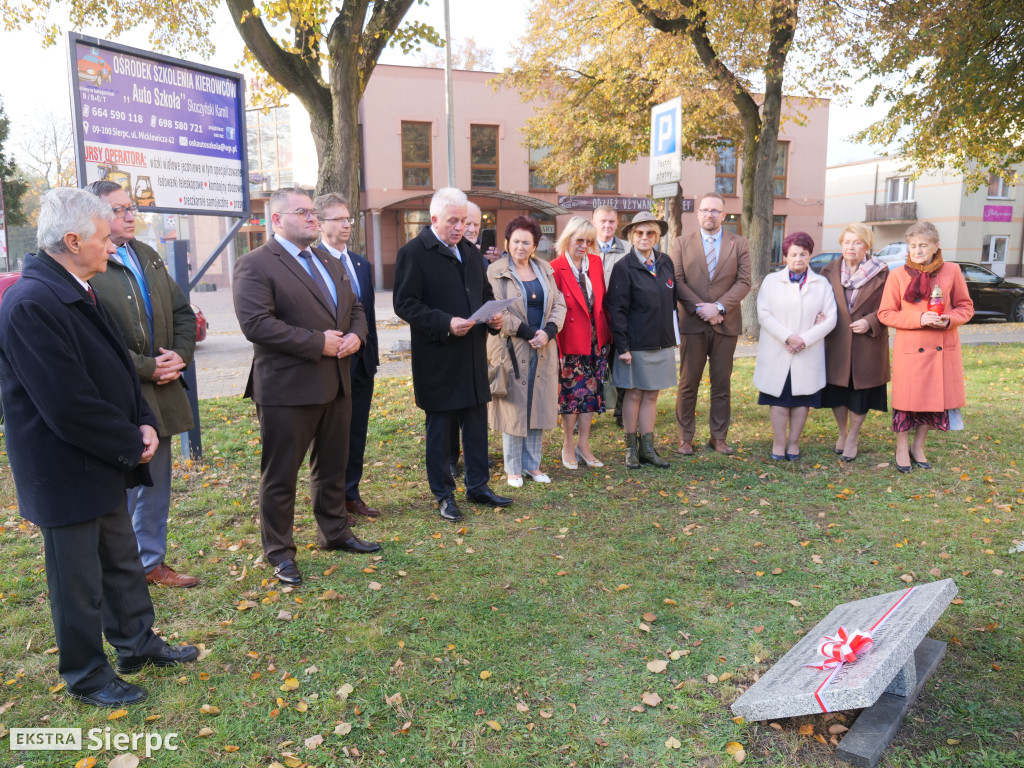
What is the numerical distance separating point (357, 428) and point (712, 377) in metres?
3.44

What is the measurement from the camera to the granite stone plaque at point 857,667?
2.65 meters

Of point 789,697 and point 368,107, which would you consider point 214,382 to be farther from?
point 368,107

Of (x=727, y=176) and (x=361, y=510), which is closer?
(x=361, y=510)

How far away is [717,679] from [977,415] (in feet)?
21.4

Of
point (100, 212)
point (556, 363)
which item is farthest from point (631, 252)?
point (100, 212)

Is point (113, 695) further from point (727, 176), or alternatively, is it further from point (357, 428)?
point (727, 176)

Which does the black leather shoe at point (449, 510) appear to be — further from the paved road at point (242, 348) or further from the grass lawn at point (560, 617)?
the paved road at point (242, 348)

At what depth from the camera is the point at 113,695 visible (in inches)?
123

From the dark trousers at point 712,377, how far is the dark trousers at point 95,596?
487 cm

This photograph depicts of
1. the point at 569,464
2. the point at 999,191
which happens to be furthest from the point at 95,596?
the point at 999,191

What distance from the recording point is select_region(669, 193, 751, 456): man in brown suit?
22.0ft

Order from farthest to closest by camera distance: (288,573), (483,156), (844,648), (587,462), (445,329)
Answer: (483,156)
(587,462)
(445,329)
(288,573)
(844,648)

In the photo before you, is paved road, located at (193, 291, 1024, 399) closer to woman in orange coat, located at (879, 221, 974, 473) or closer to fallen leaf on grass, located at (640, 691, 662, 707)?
woman in orange coat, located at (879, 221, 974, 473)

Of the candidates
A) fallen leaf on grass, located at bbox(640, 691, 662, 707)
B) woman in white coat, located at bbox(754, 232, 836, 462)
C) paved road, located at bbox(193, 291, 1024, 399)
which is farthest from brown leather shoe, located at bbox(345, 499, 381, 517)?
paved road, located at bbox(193, 291, 1024, 399)
